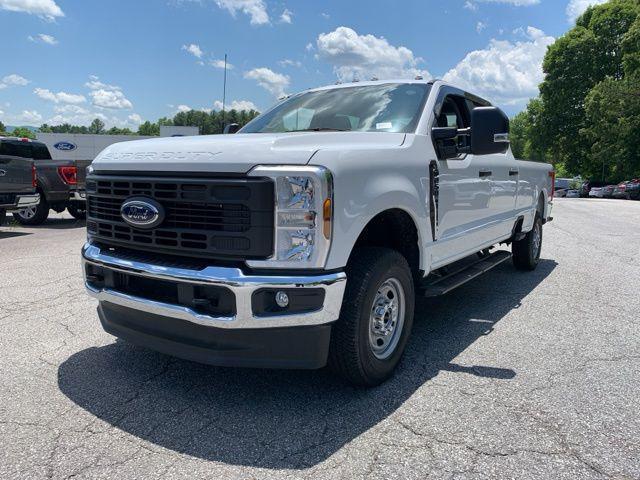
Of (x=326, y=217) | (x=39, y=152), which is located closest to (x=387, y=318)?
(x=326, y=217)

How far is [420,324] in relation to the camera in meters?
4.66

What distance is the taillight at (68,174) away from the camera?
39.0 ft

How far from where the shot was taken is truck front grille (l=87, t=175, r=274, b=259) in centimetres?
271

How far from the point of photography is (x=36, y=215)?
12.2 meters

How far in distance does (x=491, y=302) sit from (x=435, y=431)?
2.94m

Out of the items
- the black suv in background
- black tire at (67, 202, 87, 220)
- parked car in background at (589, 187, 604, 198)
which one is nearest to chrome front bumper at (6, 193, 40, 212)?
the black suv in background

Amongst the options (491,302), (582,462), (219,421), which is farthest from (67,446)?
(491,302)

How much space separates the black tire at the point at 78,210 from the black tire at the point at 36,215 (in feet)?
2.19

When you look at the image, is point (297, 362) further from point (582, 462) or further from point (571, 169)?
point (571, 169)

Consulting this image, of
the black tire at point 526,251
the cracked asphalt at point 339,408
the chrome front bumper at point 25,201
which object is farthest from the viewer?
the chrome front bumper at point 25,201

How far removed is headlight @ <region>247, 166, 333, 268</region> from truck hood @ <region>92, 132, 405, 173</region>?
95 millimetres

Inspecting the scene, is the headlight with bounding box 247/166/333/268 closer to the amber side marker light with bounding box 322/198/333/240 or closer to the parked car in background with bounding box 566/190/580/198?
Result: the amber side marker light with bounding box 322/198/333/240

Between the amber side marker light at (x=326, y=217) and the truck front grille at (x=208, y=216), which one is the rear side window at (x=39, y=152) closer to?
the truck front grille at (x=208, y=216)

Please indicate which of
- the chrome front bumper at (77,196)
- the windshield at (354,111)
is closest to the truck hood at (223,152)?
the windshield at (354,111)
